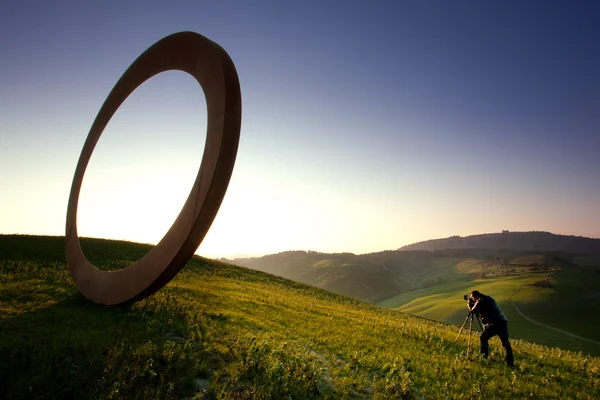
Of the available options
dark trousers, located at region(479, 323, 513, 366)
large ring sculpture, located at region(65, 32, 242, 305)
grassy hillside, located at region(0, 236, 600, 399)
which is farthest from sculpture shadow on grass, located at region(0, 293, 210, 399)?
dark trousers, located at region(479, 323, 513, 366)

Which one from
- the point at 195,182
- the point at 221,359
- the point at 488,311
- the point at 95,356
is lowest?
the point at 221,359

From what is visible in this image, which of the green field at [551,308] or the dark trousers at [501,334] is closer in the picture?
the dark trousers at [501,334]

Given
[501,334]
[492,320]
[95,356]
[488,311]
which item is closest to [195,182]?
[95,356]

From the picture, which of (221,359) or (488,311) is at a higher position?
(488,311)

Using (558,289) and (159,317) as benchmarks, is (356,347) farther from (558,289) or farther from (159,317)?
(558,289)

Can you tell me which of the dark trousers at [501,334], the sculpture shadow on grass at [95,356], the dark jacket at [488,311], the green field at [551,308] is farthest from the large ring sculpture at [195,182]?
the green field at [551,308]

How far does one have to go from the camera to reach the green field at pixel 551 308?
59.8 meters

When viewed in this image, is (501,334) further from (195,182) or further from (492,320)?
(195,182)

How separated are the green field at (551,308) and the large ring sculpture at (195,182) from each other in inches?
2631

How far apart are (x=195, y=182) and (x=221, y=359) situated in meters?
5.27

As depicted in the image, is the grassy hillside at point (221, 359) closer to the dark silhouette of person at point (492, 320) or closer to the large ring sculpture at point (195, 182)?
the dark silhouette of person at point (492, 320)

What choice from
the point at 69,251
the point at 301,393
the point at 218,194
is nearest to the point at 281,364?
the point at 301,393

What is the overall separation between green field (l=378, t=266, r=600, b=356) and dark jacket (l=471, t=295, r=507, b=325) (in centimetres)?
5857

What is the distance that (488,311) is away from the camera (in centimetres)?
1059
